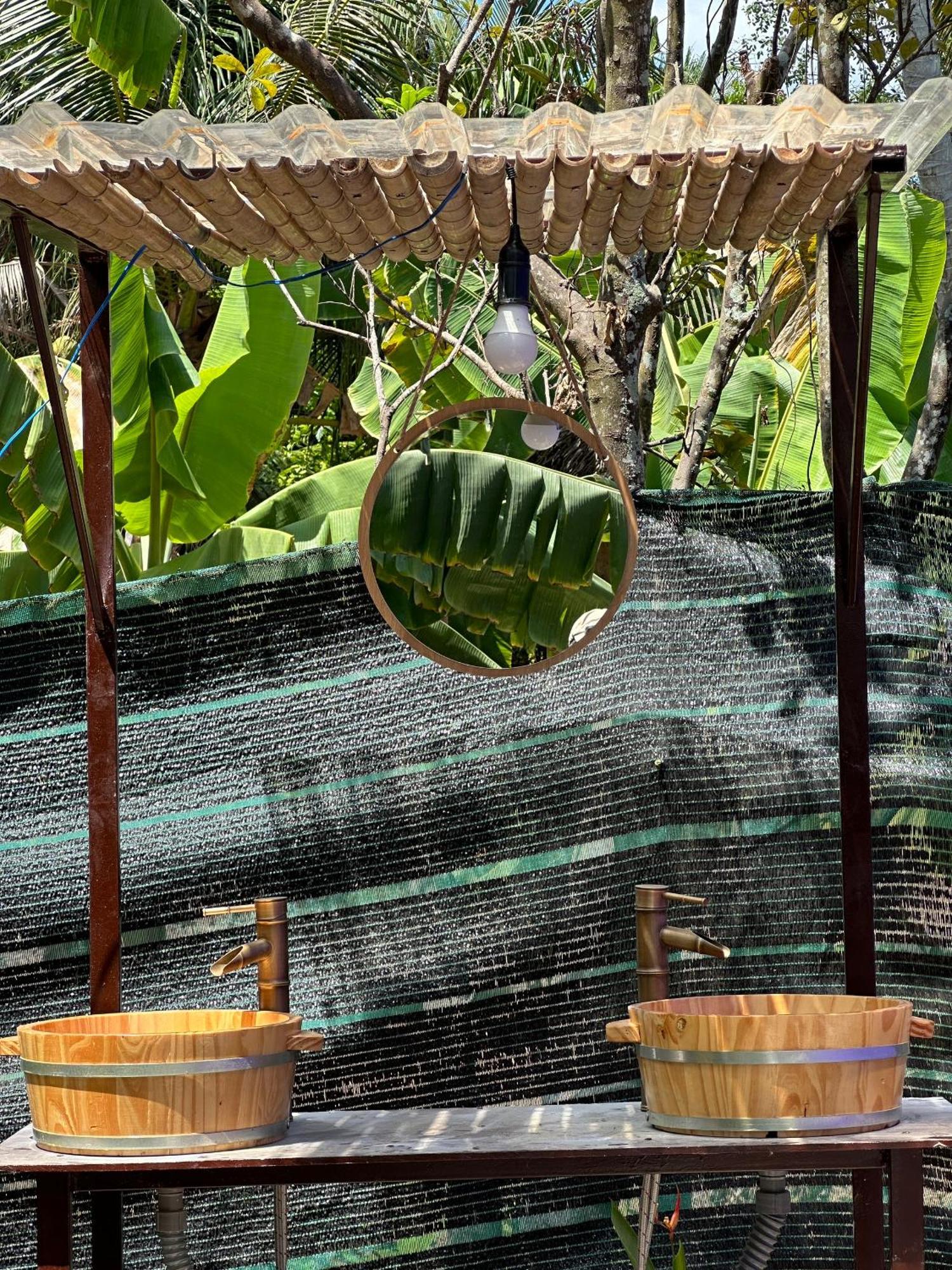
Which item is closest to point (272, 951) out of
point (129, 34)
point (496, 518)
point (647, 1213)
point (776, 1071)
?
point (647, 1213)

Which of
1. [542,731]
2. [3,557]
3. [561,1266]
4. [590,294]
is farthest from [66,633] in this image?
[590,294]

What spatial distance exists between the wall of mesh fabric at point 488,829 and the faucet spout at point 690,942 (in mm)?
377

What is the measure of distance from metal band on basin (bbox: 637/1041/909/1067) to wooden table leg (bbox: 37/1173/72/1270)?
0.92 meters

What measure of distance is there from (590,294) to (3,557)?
2584 mm

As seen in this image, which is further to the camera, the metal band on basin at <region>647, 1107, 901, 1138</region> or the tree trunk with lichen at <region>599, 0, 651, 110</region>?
the tree trunk with lichen at <region>599, 0, 651, 110</region>

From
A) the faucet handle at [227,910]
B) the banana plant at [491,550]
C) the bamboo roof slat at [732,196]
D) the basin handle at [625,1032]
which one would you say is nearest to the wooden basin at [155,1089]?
the faucet handle at [227,910]

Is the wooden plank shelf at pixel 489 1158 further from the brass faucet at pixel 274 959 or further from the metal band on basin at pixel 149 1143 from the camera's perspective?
the brass faucet at pixel 274 959

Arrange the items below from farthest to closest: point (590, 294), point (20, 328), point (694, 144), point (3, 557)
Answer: point (20, 328), point (590, 294), point (3, 557), point (694, 144)

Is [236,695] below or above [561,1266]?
above

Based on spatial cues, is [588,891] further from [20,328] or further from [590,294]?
[20,328]

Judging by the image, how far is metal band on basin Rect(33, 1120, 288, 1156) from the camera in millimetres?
2102

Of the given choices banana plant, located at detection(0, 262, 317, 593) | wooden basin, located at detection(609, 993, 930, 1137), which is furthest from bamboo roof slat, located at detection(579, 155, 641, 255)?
banana plant, located at detection(0, 262, 317, 593)

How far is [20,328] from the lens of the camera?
1064 cm

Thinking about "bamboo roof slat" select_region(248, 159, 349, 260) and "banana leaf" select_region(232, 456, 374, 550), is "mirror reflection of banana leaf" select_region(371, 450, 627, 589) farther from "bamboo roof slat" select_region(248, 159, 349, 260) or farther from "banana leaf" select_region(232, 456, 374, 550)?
"banana leaf" select_region(232, 456, 374, 550)
